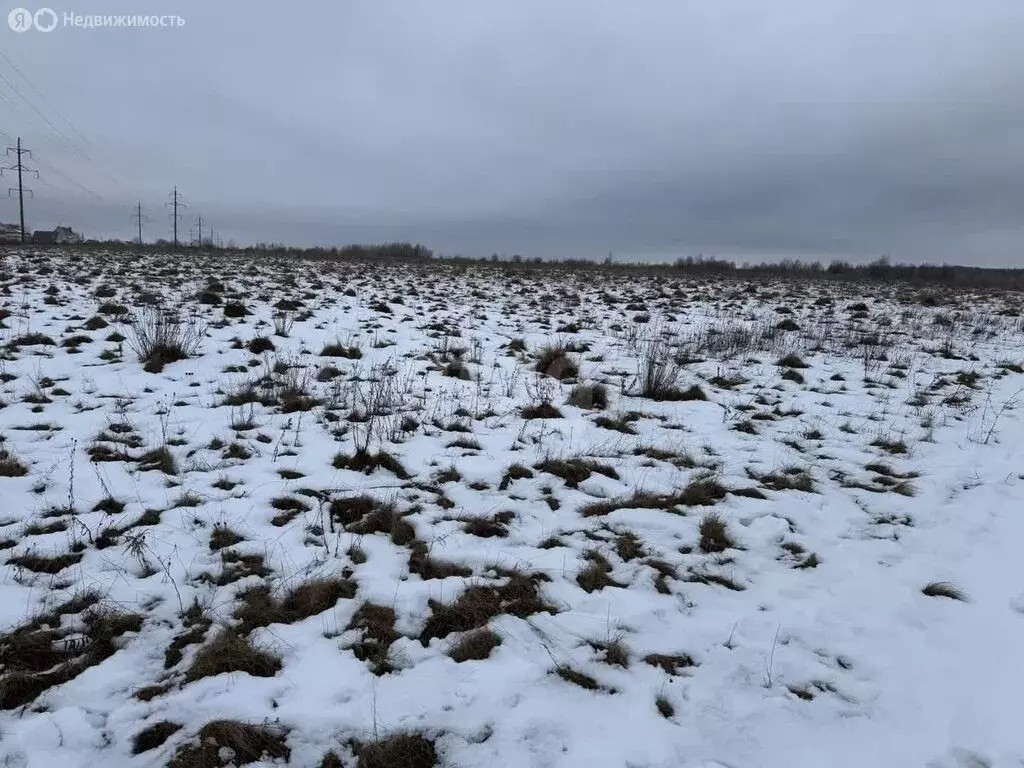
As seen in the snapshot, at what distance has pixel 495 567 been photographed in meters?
3.55

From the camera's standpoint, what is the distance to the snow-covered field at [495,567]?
7.98 feet

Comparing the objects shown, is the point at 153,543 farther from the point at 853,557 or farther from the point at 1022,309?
the point at 1022,309

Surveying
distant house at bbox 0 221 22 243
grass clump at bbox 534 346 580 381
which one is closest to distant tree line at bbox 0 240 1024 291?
distant house at bbox 0 221 22 243

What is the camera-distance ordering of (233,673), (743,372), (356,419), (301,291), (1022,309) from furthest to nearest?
(1022,309)
(301,291)
(743,372)
(356,419)
(233,673)

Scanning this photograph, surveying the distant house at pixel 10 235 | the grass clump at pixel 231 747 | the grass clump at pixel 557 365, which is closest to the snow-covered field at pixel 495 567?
the grass clump at pixel 231 747

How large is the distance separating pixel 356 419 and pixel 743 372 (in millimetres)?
6143

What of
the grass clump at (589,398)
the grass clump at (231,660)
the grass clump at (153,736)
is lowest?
the grass clump at (153,736)

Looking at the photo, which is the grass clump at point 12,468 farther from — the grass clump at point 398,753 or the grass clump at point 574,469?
the grass clump at point 574,469

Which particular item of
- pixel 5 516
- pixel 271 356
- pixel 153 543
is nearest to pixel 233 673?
pixel 153 543

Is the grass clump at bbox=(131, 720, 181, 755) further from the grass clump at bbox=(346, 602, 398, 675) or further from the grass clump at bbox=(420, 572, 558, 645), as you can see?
the grass clump at bbox=(420, 572, 558, 645)

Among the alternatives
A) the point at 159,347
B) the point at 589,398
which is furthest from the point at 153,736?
the point at 159,347

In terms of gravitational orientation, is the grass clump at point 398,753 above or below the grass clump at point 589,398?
below

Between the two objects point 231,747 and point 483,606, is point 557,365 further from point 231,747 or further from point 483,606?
point 231,747

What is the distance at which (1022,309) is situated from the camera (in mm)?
18500
